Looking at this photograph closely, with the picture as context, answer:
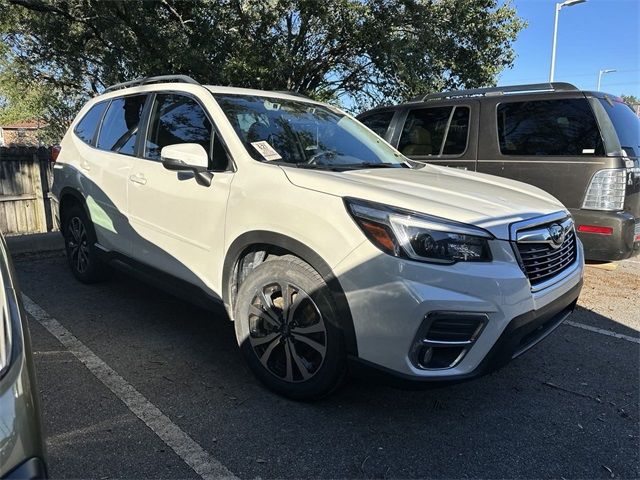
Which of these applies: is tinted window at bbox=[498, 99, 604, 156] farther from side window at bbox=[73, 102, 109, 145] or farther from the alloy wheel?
side window at bbox=[73, 102, 109, 145]

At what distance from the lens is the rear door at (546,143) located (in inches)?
183

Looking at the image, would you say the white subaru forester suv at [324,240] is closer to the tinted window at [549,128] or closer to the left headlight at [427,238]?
the left headlight at [427,238]

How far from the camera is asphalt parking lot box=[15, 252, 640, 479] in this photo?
2342mm

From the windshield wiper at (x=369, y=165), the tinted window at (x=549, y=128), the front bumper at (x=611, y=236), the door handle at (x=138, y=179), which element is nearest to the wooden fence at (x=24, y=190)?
the door handle at (x=138, y=179)

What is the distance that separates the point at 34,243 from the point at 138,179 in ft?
10.2

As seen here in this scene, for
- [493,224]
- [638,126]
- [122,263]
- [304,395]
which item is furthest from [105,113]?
[638,126]

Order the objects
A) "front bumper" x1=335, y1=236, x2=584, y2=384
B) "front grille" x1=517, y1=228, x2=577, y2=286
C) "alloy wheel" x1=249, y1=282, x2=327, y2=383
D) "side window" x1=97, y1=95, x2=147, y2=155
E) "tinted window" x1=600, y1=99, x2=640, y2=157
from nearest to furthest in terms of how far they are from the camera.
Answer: "front bumper" x1=335, y1=236, x2=584, y2=384
"front grille" x1=517, y1=228, x2=577, y2=286
"alloy wheel" x1=249, y1=282, x2=327, y2=383
"side window" x1=97, y1=95, x2=147, y2=155
"tinted window" x1=600, y1=99, x2=640, y2=157

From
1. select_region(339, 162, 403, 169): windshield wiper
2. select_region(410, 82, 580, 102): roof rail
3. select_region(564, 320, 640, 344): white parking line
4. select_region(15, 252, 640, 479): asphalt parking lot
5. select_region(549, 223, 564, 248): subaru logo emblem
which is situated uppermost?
select_region(410, 82, 580, 102): roof rail

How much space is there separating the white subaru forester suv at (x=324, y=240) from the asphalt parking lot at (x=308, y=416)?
0.33m

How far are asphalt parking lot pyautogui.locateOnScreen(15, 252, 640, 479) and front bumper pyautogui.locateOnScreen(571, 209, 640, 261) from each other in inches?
34.6

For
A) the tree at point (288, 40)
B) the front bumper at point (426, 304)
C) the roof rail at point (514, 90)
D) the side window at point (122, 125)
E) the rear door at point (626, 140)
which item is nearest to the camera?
the front bumper at point (426, 304)

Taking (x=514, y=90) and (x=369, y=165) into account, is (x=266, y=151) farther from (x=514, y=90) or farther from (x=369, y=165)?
(x=514, y=90)

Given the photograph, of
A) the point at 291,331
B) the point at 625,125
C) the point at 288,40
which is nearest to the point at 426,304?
the point at 291,331

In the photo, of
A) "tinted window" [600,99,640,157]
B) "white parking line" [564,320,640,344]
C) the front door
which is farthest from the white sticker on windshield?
"tinted window" [600,99,640,157]
